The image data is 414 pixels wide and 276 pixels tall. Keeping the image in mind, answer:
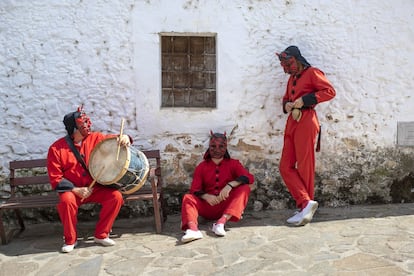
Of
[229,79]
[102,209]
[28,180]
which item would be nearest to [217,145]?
[229,79]

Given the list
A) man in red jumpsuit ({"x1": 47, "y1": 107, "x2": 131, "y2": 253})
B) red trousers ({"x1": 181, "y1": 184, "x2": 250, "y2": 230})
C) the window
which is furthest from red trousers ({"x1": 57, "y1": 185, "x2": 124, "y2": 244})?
the window

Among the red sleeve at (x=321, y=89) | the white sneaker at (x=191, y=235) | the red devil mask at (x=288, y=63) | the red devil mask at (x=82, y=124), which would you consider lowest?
the white sneaker at (x=191, y=235)

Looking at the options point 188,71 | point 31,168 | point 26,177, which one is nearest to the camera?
point 26,177

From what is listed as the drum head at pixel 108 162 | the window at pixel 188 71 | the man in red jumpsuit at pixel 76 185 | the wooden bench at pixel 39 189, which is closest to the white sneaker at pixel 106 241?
the man in red jumpsuit at pixel 76 185

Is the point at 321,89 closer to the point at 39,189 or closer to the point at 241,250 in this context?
the point at 241,250

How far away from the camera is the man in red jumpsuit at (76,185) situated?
4238mm

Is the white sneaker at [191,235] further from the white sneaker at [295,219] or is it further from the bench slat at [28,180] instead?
the bench slat at [28,180]

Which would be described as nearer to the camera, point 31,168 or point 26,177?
point 26,177

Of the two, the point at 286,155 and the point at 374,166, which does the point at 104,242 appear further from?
the point at 374,166

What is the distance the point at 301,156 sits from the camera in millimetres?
4848

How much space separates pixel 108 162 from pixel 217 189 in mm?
1208

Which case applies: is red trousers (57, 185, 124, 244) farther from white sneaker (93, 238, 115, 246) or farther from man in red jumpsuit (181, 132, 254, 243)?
man in red jumpsuit (181, 132, 254, 243)

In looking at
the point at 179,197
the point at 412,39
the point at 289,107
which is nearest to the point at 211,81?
the point at 289,107

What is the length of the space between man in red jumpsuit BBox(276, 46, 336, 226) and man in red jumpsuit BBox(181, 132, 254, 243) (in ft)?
1.68
